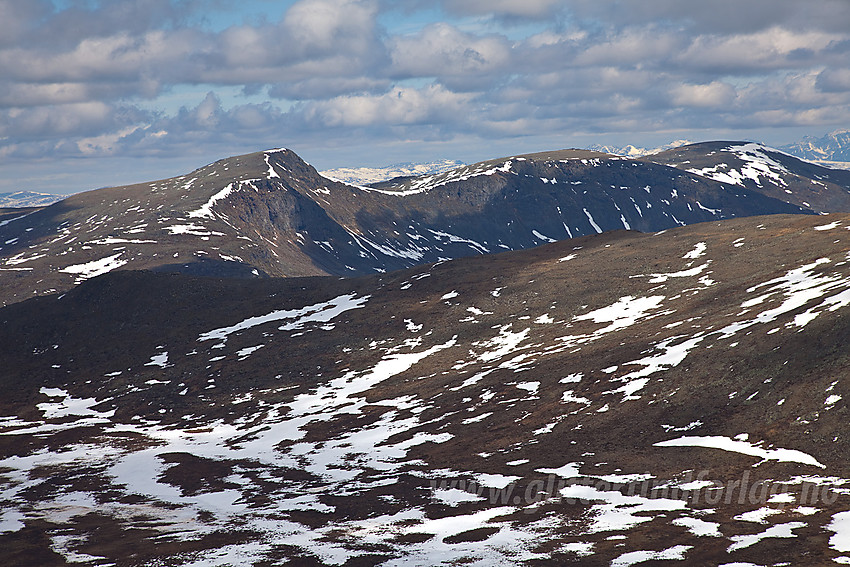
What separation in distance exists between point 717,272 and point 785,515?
80913 millimetres

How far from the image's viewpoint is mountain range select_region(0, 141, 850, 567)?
41469 mm

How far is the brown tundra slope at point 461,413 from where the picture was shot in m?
41.5

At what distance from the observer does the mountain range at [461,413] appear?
136 ft

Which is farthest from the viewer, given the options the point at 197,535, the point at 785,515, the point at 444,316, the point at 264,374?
the point at 444,316

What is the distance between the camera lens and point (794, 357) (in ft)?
202

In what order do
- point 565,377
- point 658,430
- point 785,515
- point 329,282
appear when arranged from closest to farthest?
point 785,515
point 658,430
point 565,377
point 329,282

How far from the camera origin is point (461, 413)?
251 ft

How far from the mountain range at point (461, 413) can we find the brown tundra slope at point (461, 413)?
349 millimetres

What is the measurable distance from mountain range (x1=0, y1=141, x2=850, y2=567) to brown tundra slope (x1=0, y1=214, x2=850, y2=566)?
35cm

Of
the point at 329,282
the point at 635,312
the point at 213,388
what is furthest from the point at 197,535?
the point at 329,282

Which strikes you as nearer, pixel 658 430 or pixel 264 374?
pixel 658 430

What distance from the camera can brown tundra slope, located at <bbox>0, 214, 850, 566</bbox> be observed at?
4150 cm

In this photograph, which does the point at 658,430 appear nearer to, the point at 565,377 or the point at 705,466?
the point at 705,466

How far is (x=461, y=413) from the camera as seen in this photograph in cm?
7644
